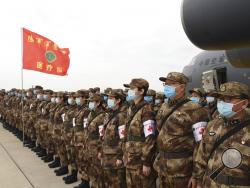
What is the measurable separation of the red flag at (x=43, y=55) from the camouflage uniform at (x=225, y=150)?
9.10m

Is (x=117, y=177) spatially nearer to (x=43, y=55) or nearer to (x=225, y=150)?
(x=225, y=150)

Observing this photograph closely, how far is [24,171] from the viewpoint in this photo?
7.86 m

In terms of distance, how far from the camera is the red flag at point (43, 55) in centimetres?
1130

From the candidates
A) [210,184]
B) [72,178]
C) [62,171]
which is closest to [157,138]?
[210,184]

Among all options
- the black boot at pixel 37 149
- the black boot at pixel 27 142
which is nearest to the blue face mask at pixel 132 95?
the black boot at pixel 37 149

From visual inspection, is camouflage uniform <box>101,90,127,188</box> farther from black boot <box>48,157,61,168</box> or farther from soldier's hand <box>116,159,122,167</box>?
black boot <box>48,157,61,168</box>

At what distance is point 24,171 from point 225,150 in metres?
6.22

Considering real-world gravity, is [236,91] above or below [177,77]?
below

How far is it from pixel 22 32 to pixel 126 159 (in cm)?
817

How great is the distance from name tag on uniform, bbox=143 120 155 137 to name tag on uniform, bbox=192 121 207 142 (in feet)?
2.58

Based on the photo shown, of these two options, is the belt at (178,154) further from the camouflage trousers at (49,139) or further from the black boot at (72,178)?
the camouflage trousers at (49,139)

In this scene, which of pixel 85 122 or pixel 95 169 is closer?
pixel 95 169

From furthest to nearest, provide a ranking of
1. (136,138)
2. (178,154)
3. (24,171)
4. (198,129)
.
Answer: (24,171) → (136,138) → (178,154) → (198,129)

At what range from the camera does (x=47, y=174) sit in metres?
7.57
